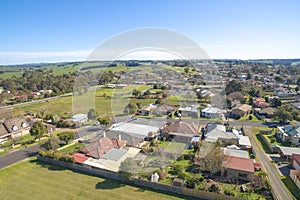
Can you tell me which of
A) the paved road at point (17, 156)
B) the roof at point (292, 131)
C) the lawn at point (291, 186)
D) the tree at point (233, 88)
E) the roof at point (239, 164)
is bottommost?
the paved road at point (17, 156)

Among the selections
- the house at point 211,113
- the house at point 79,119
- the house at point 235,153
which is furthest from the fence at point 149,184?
the house at point 211,113

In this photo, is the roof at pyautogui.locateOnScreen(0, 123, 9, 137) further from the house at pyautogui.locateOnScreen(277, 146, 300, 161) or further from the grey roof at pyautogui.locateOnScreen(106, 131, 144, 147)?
the house at pyautogui.locateOnScreen(277, 146, 300, 161)

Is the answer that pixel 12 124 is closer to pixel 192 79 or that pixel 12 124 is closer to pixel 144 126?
pixel 144 126

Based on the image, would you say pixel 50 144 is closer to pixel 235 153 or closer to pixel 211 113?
pixel 235 153

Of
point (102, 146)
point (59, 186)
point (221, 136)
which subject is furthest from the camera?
point (221, 136)

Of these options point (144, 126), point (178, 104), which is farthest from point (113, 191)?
point (178, 104)

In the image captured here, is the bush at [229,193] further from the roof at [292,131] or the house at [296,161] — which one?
the roof at [292,131]

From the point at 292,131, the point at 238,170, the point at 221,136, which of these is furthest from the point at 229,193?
the point at 292,131
